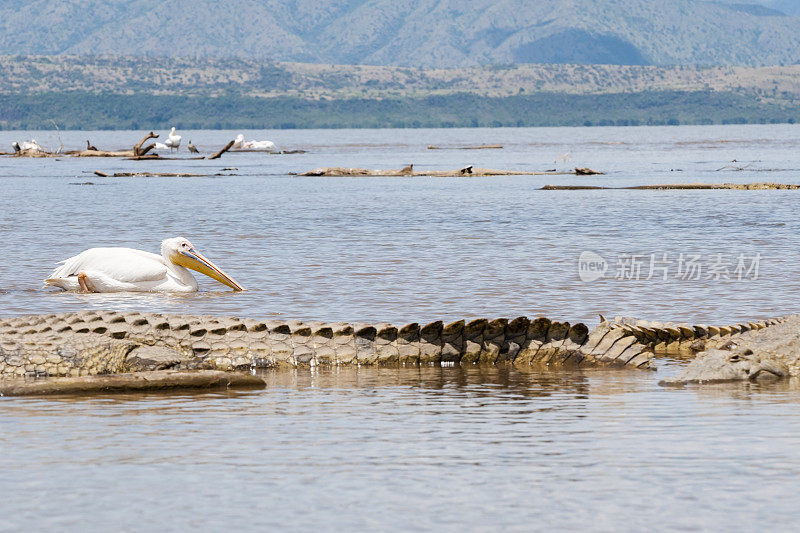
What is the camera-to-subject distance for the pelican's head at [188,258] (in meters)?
19.7

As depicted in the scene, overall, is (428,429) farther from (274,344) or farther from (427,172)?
(427,172)

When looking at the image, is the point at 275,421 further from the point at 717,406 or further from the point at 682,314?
the point at 682,314

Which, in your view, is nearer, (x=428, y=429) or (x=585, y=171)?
(x=428, y=429)

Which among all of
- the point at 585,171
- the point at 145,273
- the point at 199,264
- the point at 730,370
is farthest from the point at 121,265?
the point at 585,171

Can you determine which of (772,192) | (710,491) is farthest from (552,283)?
(772,192)

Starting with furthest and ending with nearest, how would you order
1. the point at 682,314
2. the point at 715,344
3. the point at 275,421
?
the point at 682,314 < the point at 715,344 < the point at 275,421

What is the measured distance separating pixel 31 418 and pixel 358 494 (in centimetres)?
370

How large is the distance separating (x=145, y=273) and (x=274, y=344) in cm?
739

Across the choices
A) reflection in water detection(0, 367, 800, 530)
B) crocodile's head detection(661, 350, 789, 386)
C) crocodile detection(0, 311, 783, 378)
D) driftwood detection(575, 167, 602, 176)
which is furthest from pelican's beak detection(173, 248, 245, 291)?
driftwood detection(575, 167, 602, 176)

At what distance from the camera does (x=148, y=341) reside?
12219 mm

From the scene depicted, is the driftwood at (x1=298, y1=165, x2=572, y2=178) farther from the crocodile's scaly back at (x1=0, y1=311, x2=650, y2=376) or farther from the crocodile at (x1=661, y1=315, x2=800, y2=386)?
the crocodile at (x1=661, y1=315, x2=800, y2=386)

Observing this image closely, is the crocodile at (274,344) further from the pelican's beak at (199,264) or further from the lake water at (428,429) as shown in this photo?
the pelican's beak at (199,264)

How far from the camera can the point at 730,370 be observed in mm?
12125

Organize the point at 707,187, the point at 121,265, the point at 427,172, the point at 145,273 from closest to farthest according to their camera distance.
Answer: the point at 145,273, the point at 121,265, the point at 707,187, the point at 427,172
